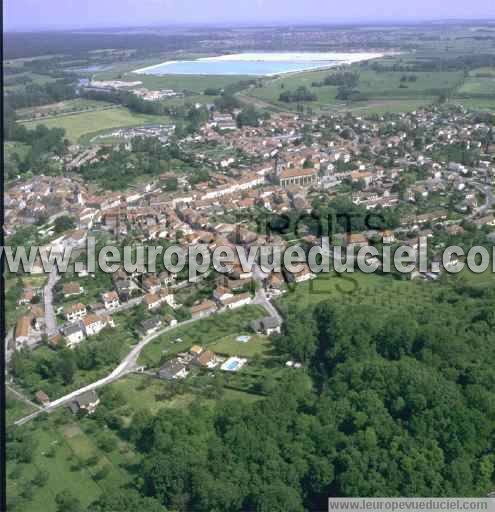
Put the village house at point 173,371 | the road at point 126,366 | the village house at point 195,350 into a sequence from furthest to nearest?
the village house at point 195,350, the village house at point 173,371, the road at point 126,366

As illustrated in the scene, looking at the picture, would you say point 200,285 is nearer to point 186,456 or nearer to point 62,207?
point 186,456

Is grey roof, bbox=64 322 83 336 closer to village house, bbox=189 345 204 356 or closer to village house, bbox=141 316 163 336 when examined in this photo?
village house, bbox=141 316 163 336

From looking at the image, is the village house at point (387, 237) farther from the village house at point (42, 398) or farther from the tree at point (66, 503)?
the tree at point (66, 503)

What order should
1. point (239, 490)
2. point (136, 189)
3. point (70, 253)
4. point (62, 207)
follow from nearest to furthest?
point (239, 490), point (70, 253), point (62, 207), point (136, 189)

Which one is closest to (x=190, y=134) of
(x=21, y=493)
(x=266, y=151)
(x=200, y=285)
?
(x=266, y=151)

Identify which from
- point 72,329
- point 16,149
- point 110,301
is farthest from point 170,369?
point 16,149

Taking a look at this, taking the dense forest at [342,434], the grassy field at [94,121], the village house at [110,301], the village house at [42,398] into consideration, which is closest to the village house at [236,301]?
the village house at [110,301]
